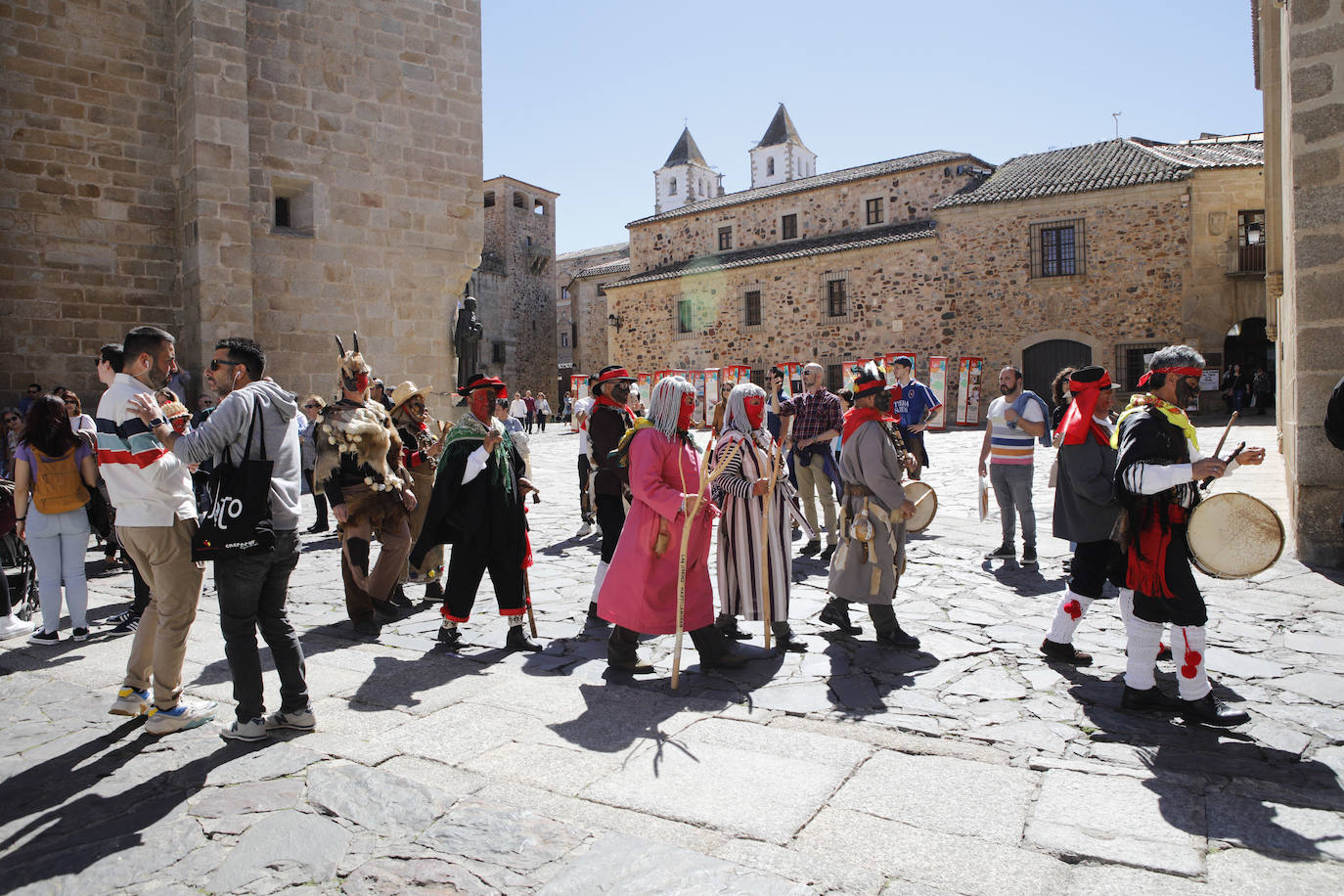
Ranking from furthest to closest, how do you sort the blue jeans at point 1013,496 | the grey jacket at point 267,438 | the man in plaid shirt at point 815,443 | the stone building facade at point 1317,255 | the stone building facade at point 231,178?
the stone building facade at point 231,178 → the man in plaid shirt at point 815,443 → the blue jeans at point 1013,496 → the stone building facade at point 1317,255 → the grey jacket at point 267,438

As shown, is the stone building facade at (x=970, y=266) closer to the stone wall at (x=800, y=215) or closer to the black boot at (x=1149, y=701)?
the stone wall at (x=800, y=215)

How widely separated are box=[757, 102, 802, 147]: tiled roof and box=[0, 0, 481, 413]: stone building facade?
53.0 m

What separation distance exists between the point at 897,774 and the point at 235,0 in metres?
13.3

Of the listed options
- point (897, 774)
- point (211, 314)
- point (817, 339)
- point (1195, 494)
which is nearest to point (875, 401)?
point (1195, 494)

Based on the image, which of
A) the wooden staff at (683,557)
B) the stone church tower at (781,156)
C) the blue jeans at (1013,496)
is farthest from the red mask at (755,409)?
the stone church tower at (781,156)

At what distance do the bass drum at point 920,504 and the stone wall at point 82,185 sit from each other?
11249 mm

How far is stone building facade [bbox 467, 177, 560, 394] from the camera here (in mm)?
45062

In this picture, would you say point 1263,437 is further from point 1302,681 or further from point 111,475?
point 111,475

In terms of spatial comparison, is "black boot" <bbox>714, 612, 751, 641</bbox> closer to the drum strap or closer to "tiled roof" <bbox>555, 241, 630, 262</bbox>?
the drum strap

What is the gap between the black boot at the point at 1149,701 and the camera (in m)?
3.81

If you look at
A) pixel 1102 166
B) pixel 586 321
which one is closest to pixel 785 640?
pixel 1102 166

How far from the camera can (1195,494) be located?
150 inches

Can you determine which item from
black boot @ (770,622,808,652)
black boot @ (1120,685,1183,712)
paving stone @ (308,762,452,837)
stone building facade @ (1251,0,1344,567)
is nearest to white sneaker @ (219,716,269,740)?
paving stone @ (308,762,452,837)

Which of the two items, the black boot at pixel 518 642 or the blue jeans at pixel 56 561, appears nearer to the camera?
the black boot at pixel 518 642
